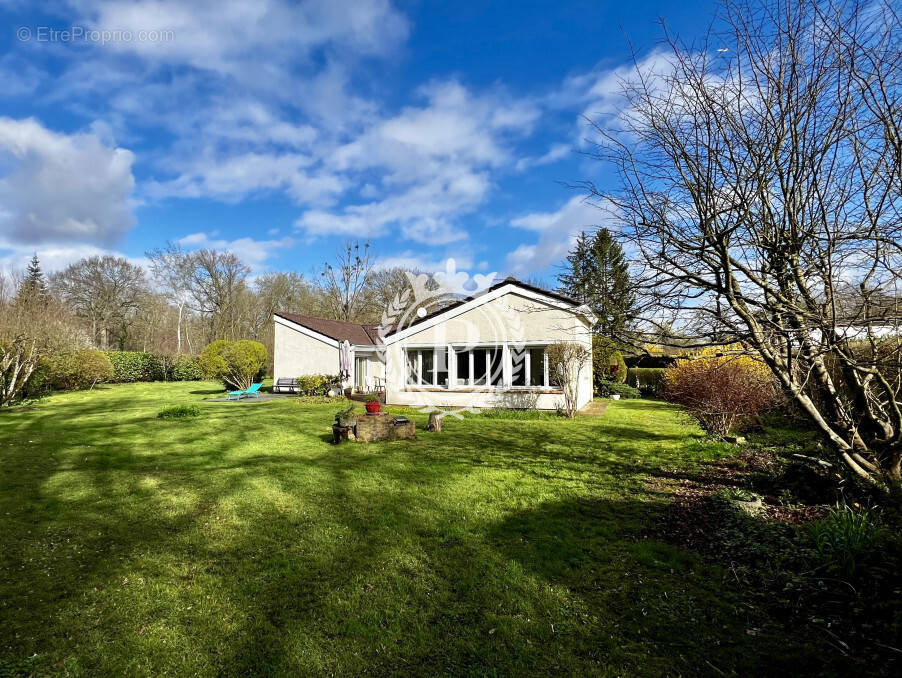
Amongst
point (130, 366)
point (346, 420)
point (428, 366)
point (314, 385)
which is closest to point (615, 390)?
point (428, 366)

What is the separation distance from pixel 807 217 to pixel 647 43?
9.05 feet

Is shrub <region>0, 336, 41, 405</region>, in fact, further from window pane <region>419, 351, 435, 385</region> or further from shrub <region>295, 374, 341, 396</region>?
window pane <region>419, 351, 435, 385</region>

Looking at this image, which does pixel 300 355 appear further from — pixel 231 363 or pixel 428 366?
pixel 428 366

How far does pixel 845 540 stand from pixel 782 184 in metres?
3.64

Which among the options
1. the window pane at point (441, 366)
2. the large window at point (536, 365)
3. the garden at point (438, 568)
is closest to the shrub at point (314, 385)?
the window pane at point (441, 366)

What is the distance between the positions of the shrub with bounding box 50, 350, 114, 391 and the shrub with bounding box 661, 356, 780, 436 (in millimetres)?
26860

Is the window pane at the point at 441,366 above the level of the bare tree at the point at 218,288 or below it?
below

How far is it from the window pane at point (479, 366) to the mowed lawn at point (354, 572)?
28.5 feet

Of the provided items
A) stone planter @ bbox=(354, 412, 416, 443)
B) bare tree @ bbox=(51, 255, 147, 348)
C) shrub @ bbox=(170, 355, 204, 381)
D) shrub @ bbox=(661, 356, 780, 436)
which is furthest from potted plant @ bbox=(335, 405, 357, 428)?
bare tree @ bbox=(51, 255, 147, 348)

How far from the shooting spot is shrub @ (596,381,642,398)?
74.9ft

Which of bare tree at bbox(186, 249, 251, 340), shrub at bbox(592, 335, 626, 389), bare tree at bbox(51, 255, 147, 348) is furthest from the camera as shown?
bare tree at bbox(186, 249, 251, 340)

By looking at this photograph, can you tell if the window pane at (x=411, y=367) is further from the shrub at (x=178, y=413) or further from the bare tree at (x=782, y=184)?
the bare tree at (x=782, y=184)

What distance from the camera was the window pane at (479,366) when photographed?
57.5ft

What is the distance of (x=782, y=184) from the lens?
432cm
